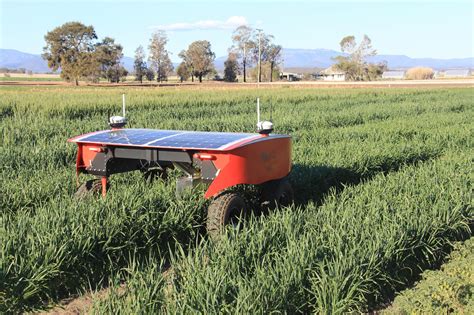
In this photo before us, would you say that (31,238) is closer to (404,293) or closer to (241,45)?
(404,293)

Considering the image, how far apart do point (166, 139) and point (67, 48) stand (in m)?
68.5

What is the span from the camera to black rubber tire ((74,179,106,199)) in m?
5.82

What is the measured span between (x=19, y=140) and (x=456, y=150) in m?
9.04

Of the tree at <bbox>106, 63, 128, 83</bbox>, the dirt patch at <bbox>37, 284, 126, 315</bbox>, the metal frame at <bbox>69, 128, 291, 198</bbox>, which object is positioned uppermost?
the tree at <bbox>106, 63, 128, 83</bbox>

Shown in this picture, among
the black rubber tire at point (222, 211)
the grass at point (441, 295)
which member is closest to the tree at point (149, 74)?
the black rubber tire at point (222, 211)

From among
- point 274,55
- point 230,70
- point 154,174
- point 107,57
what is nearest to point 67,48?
point 107,57

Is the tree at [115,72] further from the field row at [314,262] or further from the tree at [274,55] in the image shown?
the field row at [314,262]

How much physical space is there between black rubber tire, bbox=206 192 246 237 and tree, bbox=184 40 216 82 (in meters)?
90.7

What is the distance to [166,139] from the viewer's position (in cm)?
529

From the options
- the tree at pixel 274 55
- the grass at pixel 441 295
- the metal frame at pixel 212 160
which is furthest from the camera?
the tree at pixel 274 55

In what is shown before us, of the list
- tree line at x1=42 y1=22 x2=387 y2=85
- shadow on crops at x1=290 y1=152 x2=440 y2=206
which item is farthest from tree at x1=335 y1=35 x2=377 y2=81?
shadow on crops at x1=290 y1=152 x2=440 y2=206

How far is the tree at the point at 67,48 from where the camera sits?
66750mm

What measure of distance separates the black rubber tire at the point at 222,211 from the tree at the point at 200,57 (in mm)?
90721

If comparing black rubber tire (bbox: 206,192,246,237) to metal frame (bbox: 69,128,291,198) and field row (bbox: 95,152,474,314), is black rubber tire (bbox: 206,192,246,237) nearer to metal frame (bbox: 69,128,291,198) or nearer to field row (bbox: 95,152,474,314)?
metal frame (bbox: 69,128,291,198)
